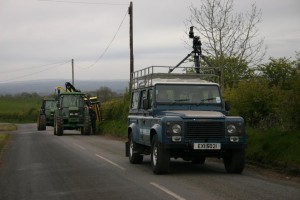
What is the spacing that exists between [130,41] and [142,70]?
21.1m

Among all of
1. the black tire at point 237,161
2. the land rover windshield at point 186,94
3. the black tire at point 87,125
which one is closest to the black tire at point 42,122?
the black tire at point 87,125

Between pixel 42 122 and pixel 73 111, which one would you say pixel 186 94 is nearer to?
pixel 73 111

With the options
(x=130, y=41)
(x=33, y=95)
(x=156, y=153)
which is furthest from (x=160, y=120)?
(x=33, y=95)

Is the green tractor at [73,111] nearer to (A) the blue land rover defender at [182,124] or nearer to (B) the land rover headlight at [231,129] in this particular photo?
(A) the blue land rover defender at [182,124]

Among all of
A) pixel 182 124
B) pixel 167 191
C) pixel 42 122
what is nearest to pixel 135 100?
pixel 182 124

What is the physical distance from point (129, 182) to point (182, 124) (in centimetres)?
200

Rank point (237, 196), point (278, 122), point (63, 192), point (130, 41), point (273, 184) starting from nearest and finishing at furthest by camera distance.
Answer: point (237, 196) < point (63, 192) < point (273, 184) < point (278, 122) < point (130, 41)

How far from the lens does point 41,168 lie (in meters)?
14.2

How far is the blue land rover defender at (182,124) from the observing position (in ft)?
40.0

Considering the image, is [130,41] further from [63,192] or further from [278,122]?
[63,192]

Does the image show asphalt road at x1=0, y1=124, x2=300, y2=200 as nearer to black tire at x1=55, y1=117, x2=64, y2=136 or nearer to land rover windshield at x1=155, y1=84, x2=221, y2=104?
land rover windshield at x1=155, y1=84, x2=221, y2=104

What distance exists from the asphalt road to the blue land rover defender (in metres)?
0.46

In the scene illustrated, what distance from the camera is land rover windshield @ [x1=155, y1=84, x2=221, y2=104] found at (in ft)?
45.4

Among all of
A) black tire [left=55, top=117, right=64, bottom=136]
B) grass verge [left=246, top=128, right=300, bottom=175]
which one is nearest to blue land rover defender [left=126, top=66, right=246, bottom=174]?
grass verge [left=246, top=128, right=300, bottom=175]
